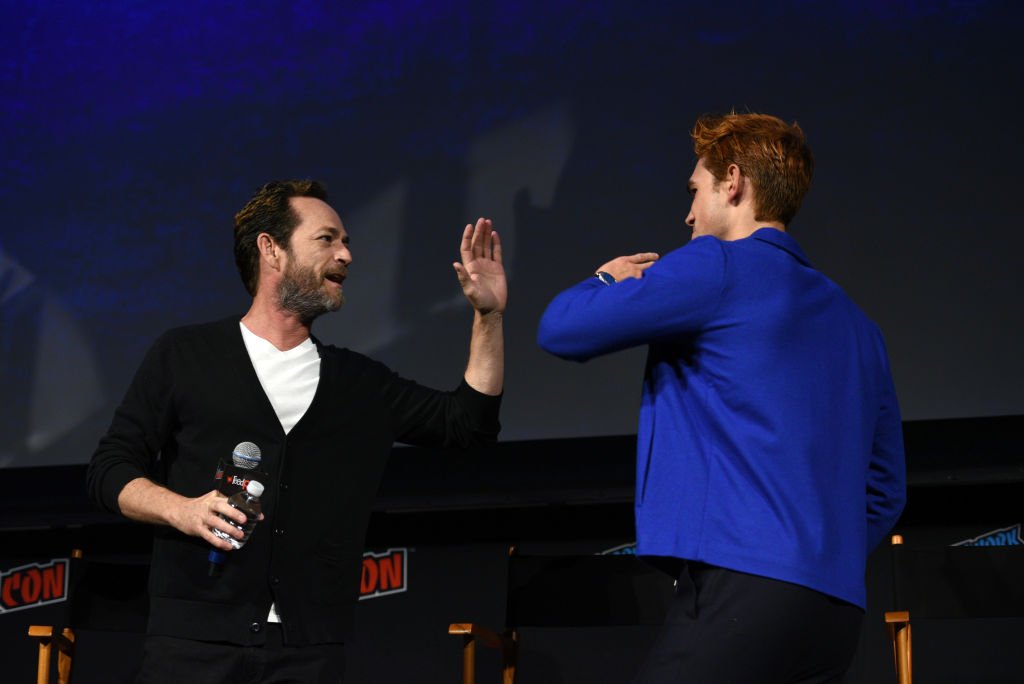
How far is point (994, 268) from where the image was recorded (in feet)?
10.4

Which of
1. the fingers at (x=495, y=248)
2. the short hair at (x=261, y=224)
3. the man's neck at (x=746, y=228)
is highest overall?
the short hair at (x=261, y=224)

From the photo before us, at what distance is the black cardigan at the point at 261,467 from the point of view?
72.5 inches

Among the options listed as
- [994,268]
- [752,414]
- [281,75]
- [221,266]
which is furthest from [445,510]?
[752,414]

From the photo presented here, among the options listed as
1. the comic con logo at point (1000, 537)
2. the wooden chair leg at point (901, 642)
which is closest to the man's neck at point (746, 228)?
the wooden chair leg at point (901, 642)

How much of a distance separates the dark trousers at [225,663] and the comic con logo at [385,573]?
1.90 meters

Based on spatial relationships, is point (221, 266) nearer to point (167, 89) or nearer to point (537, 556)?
point (167, 89)

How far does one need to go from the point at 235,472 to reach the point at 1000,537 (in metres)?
2.62

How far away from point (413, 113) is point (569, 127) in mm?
532

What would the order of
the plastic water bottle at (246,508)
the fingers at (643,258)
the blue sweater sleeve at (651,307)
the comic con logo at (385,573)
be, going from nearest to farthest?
the blue sweater sleeve at (651,307) < the fingers at (643,258) < the plastic water bottle at (246,508) < the comic con logo at (385,573)

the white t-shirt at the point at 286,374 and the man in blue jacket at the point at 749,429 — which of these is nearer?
the man in blue jacket at the point at 749,429

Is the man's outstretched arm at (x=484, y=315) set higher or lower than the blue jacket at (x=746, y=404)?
higher

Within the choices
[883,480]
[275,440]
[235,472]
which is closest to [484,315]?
[275,440]

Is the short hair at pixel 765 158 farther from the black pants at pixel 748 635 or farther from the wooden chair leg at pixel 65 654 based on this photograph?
the wooden chair leg at pixel 65 654

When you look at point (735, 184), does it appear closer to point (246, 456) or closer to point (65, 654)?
point (246, 456)
